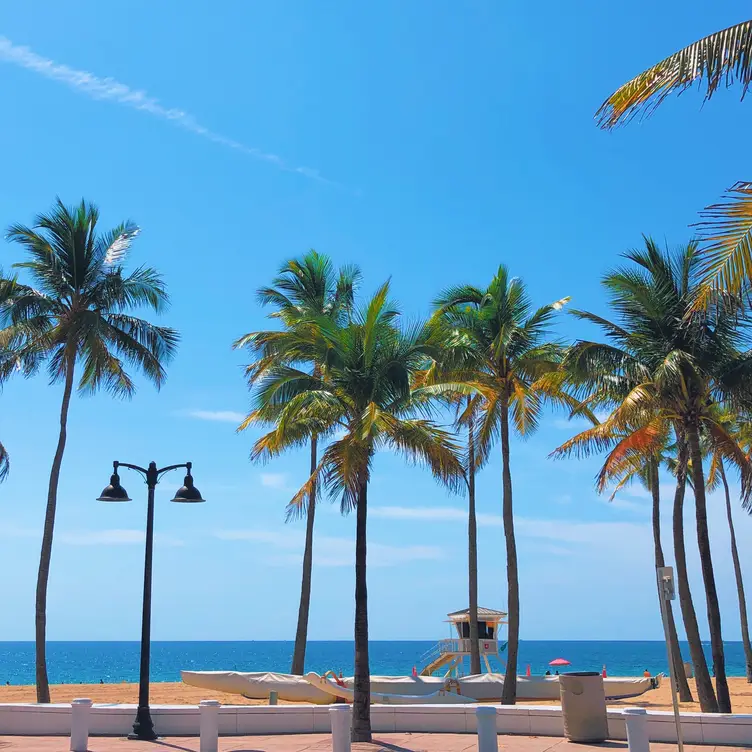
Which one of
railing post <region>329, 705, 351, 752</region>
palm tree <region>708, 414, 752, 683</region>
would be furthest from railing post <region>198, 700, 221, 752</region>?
palm tree <region>708, 414, 752, 683</region>

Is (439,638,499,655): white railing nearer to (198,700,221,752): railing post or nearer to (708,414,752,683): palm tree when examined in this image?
(708,414,752,683): palm tree

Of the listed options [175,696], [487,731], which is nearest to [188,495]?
[487,731]

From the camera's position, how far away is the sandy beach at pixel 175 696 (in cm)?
2595

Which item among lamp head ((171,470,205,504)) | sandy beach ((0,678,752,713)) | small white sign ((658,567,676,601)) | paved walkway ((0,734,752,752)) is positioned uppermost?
lamp head ((171,470,205,504))

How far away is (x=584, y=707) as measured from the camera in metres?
14.2

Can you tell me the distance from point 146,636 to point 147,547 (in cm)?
163

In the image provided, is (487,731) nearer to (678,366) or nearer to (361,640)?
(361,640)

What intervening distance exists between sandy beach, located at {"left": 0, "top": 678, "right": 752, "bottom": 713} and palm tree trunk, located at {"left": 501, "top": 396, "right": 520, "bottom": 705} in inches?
196

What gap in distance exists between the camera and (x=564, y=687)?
565 inches

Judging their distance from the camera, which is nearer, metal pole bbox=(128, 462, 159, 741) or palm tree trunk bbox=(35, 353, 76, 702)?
metal pole bbox=(128, 462, 159, 741)

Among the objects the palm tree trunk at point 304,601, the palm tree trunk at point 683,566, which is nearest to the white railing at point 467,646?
the palm tree trunk at point 304,601

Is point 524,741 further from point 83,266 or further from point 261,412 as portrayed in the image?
point 83,266

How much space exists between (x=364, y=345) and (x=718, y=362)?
846 centimetres

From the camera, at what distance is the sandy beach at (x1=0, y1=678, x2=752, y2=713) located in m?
26.0
